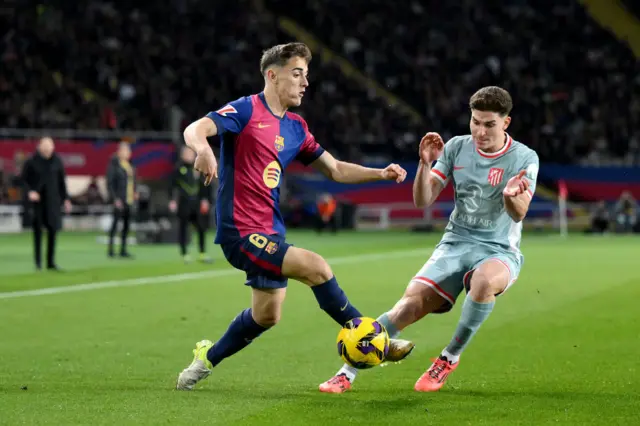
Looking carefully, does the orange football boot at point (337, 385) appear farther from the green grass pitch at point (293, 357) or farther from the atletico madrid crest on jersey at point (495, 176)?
the atletico madrid crest on jersey at point (495, 176)

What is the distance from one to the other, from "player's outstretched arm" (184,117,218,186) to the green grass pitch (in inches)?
53.6

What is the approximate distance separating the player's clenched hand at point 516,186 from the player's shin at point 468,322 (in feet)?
2.71

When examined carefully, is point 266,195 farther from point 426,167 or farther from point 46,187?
point 46,187

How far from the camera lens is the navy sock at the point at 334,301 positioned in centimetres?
705

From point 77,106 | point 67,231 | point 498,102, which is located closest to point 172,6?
point 77,106

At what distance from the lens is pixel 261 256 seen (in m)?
6.93

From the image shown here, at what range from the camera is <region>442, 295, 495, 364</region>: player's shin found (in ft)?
24.2

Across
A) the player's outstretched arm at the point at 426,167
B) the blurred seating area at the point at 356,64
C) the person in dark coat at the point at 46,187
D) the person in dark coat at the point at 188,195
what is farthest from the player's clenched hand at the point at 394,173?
the blurred seating area at the point at 356,64

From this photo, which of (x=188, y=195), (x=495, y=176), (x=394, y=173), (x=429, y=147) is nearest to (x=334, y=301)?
A: (x=394, y=173)

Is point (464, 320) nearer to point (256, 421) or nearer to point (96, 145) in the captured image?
point (256, 421)

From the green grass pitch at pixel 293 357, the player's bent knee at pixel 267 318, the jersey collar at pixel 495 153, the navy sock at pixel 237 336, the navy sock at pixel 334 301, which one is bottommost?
the green grass pitch at pixel 293 357

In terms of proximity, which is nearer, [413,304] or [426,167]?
[426,167]

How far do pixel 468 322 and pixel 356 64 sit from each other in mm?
34849

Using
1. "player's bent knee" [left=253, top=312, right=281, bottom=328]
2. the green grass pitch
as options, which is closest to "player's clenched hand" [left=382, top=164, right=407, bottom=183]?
"player's bent knee" [left=253, top=312, right=281, bottom=328]
